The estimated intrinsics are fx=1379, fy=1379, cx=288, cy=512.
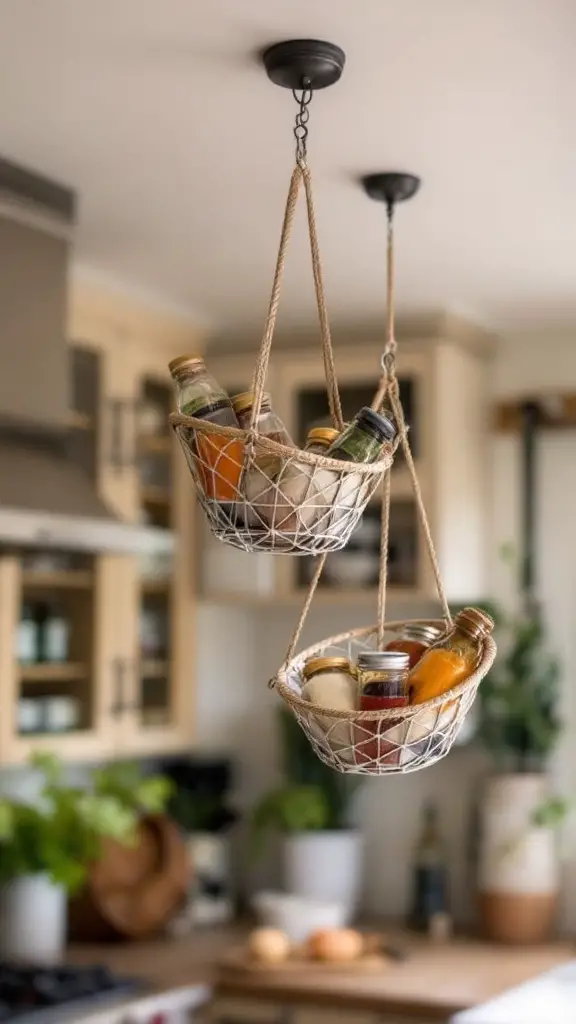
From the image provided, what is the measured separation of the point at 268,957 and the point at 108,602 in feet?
3.06

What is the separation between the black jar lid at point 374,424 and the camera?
1669mm

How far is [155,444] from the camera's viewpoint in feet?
12.2

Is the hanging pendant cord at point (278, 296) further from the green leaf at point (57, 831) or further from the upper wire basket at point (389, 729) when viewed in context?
the green leaf at point (57, 831)

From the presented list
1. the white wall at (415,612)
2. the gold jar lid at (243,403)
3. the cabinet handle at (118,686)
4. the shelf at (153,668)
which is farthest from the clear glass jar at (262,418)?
the white wall at (415,612)

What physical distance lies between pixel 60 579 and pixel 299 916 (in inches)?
41.4

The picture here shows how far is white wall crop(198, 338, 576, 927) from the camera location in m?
3.85

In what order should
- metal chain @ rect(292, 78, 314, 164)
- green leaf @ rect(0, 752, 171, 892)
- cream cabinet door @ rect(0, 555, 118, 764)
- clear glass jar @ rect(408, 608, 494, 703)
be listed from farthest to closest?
1. cream cabinet door @ rect(0, 555, 118, 764)
2. green leaf @ rect(0, 752, 171, 892)
3. metal chain @ rect(292, 78, 314, 164)
4. clear glass jar @ rect(408, 608, 494, 703)

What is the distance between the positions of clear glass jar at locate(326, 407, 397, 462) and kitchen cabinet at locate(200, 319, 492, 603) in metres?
1.94

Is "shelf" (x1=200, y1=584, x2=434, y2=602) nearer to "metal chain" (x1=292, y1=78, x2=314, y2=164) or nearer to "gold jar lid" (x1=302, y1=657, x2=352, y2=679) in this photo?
"metal chain" (x1=292, y1=78, x2=314, y2=164)

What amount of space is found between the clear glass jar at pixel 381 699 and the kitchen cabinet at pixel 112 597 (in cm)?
151

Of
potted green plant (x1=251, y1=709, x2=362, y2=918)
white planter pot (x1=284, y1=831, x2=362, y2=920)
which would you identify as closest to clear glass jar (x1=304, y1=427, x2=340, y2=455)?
potted green plant (x1=251, y1=709, x2=362, y2=918)

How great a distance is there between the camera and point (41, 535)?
2.62 metres

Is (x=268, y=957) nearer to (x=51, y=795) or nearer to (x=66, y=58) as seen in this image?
(x=51, y=795)

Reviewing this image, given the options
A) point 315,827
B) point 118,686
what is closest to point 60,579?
point 118,686
